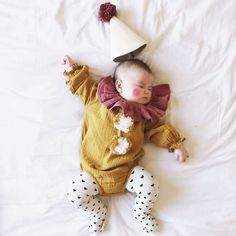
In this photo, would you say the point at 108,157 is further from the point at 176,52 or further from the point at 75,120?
the point at 176,52

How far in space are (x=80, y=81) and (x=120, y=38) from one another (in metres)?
0.18

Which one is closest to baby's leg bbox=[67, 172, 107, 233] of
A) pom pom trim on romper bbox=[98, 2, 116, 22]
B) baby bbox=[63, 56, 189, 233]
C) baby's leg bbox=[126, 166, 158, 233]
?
baby bbox=[63, 56, 189, 233]

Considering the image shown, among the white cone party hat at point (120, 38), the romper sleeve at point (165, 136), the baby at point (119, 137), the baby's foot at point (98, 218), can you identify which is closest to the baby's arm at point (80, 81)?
the baby at point (119, 137)

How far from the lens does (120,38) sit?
1.33 metres

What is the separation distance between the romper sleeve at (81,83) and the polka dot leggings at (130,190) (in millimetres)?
237

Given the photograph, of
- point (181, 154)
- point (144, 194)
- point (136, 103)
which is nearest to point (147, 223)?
point (144, 194)

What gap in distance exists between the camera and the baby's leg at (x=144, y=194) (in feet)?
4.25

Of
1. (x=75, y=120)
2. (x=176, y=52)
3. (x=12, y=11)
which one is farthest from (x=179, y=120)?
(x=12, y=11)

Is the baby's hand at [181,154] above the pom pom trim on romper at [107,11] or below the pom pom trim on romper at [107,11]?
below

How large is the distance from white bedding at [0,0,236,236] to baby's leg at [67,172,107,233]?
34mm

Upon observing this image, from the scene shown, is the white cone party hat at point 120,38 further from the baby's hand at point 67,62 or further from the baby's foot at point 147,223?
the baby's foot at point 147,223

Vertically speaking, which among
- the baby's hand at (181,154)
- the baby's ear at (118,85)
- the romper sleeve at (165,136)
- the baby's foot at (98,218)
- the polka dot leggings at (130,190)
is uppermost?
the baby's ear at (118,85)

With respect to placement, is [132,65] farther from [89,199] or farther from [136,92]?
[89,199]

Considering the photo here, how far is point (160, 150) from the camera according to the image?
1.38 meters
